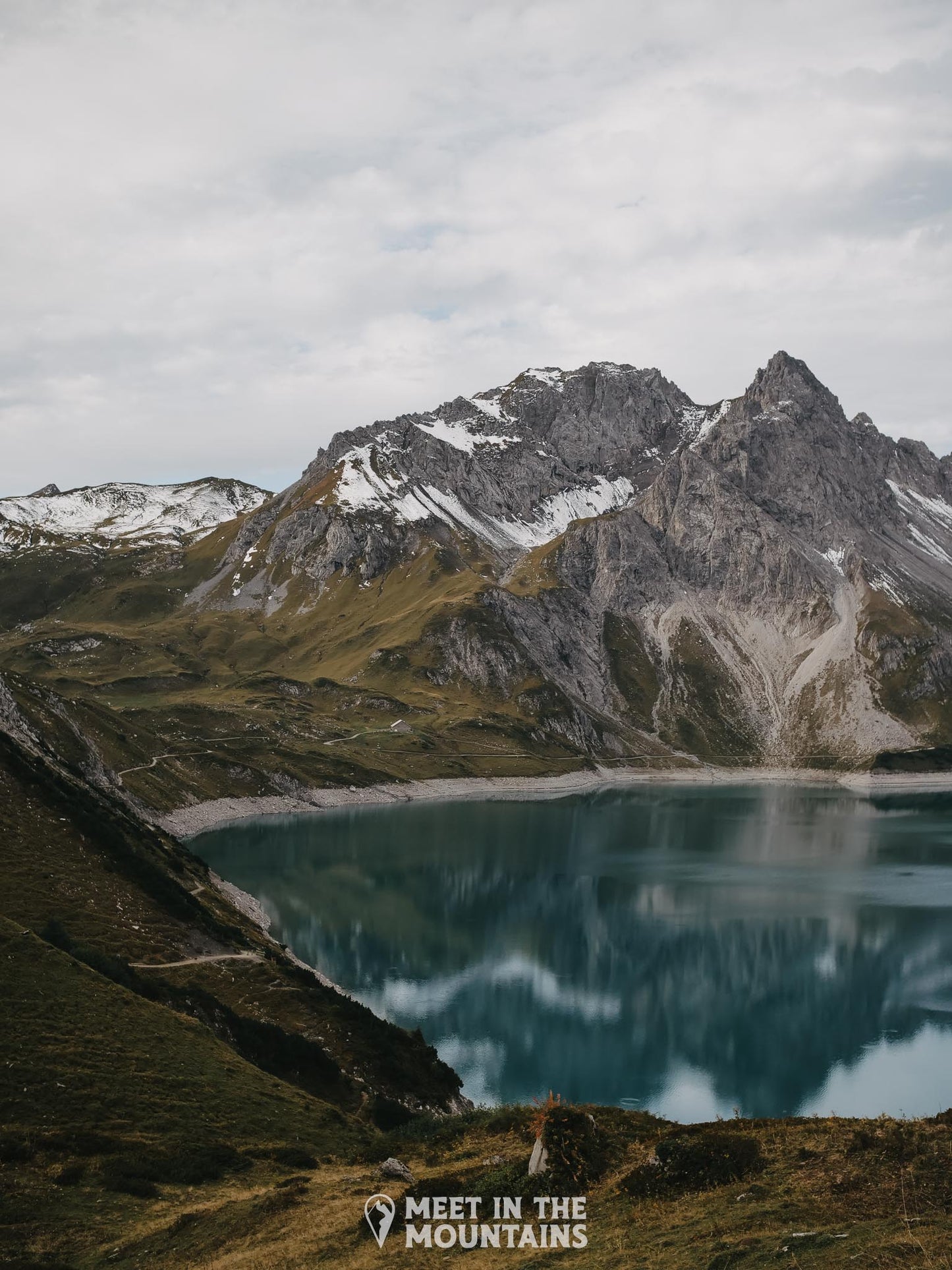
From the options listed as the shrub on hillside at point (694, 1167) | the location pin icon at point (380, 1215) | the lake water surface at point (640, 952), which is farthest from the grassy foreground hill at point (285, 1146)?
the lake water surface at point (640, 952)

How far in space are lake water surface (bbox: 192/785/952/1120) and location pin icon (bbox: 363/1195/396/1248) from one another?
41991 millimetres

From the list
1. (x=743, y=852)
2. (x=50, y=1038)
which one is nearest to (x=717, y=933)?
(x=743, y=852)

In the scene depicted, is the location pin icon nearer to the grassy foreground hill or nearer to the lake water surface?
the grassy foreground hill

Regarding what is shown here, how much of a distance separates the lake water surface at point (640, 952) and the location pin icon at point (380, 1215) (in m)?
42.0

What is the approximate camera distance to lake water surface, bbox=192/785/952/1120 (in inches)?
2953

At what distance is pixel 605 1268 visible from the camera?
2280 cm

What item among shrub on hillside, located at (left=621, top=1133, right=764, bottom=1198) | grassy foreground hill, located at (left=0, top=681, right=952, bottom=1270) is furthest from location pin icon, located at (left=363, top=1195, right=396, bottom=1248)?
shrub on hillside, located at (left=621, top=1133, right=764, bottom=1198)

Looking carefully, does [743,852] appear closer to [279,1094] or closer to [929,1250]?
[279,1094]

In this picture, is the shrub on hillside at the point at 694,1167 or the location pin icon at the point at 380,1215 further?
the shrub on hillside at the point at 694,1167

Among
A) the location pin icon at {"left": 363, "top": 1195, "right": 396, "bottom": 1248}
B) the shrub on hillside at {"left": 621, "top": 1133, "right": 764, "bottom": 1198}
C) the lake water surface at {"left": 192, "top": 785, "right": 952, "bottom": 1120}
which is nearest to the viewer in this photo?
the location pin icon at {"left": 363, "top": 1195, "right": 396, "bottom": 1248}

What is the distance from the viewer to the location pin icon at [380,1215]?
26609mm

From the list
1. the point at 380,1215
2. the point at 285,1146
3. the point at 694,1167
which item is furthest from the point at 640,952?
the point at 380,1215

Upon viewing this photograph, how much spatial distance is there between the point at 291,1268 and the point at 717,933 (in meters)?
98.0

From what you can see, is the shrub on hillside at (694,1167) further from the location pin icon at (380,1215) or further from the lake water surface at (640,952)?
the lake water surface at (640,952)
